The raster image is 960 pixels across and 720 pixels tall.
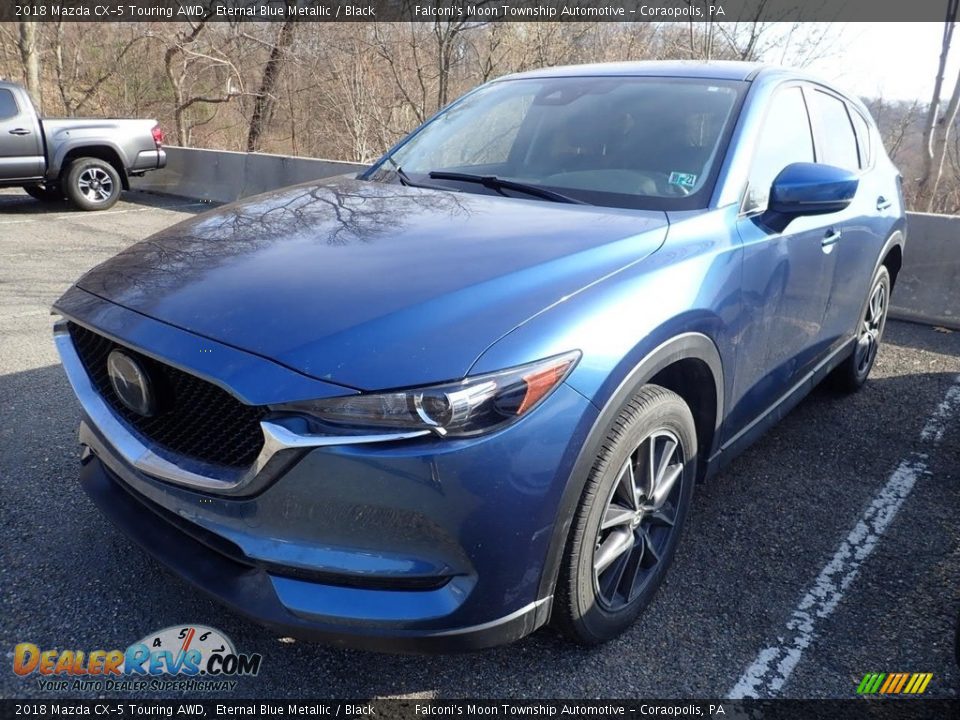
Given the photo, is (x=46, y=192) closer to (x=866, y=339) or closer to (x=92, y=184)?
(x=92, y=184)

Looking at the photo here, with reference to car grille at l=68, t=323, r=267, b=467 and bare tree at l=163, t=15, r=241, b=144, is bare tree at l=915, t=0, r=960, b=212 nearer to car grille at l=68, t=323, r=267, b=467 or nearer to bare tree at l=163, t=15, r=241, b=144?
car grille at l=68, t=323, r=267, b=467

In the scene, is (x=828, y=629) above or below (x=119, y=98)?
below

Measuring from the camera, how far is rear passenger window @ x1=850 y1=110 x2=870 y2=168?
13.7ft

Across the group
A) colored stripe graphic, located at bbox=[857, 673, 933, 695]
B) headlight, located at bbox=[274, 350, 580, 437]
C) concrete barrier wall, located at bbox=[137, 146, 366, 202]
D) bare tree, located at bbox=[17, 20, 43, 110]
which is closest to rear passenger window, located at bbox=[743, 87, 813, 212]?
headlight, located at bbox=[274, 350, 580, 437]

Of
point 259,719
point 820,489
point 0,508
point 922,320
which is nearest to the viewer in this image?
point 259,719

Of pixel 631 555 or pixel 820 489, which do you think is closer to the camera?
pixel 631 555

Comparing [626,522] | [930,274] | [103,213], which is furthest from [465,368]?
[103,213]

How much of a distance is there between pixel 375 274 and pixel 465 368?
1.70 feet

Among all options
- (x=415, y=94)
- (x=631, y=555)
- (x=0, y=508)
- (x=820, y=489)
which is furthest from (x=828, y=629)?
(x=415, y=94)

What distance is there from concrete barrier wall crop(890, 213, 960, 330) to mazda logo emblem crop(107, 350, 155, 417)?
6.43 m

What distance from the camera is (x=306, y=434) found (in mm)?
1791

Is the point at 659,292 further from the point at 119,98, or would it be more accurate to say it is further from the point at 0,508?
the point at 119,98

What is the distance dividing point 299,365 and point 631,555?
1.27 m

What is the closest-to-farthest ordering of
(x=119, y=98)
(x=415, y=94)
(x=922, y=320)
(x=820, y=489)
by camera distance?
(x=820, y=489), (x=922, y=320), (x=415, y=94), (x=119, y=98)
